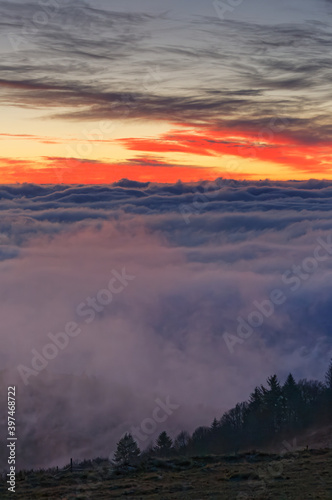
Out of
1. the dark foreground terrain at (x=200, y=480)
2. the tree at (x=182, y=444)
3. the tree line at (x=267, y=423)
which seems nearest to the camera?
the dark foreground terrain at (x=200, y=480)

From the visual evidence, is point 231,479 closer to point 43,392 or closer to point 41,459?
point 41,459

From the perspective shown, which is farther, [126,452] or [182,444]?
[182,444]

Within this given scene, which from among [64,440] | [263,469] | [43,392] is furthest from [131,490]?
[43,392]

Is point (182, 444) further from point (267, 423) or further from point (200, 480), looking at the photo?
Result: point (200, 480)

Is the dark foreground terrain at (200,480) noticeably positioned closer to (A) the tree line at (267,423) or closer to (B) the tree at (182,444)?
(A) the tree line at (267,423)

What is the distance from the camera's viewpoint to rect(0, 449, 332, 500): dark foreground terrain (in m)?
22.4

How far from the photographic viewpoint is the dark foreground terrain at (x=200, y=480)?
22422 mm

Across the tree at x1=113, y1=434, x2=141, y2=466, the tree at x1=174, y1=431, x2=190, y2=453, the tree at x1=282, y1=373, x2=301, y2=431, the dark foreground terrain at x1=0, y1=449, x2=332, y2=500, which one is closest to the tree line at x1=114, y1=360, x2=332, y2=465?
the tree at x1=282, y1=373, x2=301, y2=431

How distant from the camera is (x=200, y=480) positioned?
2506 cm

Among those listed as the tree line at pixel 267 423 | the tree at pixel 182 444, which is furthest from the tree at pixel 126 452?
the tree at pixel 182 444

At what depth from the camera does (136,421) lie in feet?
448

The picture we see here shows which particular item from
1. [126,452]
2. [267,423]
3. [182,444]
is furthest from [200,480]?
[182,444]

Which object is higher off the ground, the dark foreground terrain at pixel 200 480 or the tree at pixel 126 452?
the tree at pixel 126 452

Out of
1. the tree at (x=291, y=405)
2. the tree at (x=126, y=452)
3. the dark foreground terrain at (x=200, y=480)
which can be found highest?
the tree at (x=291, y=405)
